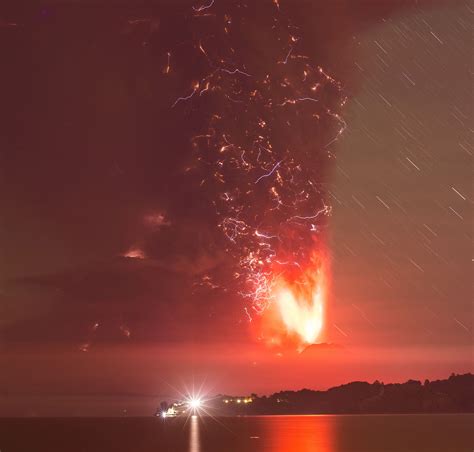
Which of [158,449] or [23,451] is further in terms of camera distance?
[158,449]

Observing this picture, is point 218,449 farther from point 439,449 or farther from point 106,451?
point 439,449

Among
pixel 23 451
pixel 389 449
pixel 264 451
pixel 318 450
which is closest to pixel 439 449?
pixel 389 449

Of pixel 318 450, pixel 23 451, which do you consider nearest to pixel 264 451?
pixel 318 450

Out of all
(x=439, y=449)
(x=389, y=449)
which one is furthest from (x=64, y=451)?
(x=439, y=449)

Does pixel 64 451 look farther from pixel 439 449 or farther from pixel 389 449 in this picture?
pixel 439 449

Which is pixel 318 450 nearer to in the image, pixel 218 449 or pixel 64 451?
pixel 218 449
